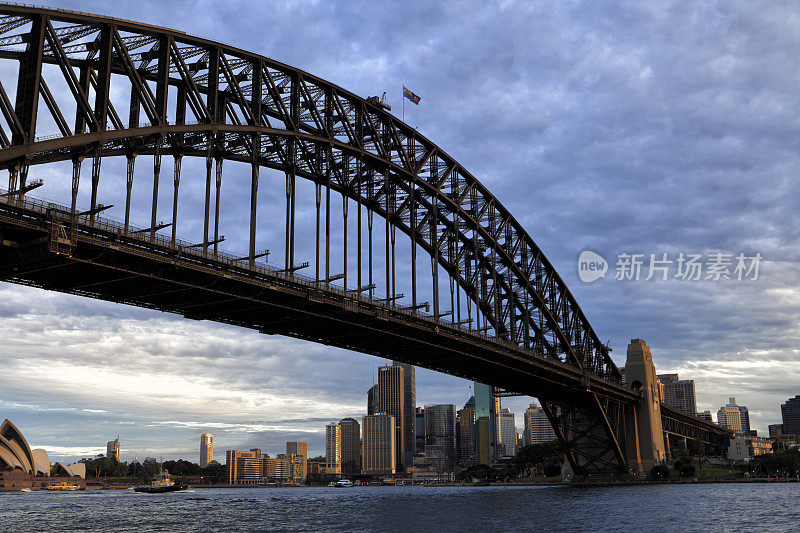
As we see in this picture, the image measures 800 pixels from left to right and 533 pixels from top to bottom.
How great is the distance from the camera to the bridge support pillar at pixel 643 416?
131250mm

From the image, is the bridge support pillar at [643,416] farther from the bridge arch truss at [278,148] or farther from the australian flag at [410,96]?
the australian flag at [410,96]

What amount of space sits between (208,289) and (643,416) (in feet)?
327

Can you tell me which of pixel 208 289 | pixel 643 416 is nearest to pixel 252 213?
pixel 208 289

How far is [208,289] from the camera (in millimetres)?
55062

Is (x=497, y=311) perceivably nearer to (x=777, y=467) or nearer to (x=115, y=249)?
(x=115, y=249)

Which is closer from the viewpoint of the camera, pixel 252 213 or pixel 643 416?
pixel 252 213

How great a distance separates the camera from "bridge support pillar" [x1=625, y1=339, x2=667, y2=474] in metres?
131

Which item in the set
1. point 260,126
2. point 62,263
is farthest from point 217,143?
point 62,263

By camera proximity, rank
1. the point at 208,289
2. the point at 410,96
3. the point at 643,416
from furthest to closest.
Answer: the point at 643,416, the point at 410,96, the point at 208,289

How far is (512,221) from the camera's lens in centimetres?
10794

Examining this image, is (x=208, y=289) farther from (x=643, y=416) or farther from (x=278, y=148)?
(x=643, y=416)

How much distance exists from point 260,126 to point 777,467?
126 metres

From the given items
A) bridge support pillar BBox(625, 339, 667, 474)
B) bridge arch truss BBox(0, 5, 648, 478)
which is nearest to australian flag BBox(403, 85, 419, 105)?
bridge arch truss BBox(0, 5, 648, 478)

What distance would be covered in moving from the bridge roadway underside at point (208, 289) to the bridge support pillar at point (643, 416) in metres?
50.6
